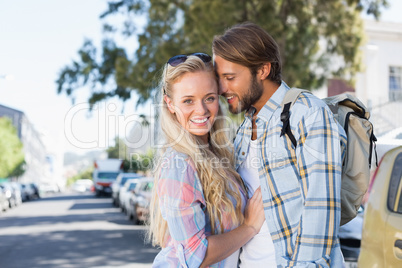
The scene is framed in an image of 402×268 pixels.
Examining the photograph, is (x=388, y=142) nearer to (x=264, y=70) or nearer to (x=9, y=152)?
(x=264, y=70)

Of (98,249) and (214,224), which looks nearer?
(214,224)

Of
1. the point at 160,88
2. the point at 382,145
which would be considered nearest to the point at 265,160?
the point at 160,88

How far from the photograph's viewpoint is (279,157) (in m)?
2.38

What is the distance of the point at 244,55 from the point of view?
2637mm

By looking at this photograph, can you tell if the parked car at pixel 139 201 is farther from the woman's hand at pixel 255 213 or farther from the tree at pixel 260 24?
the woman's hand at pixel 255 213

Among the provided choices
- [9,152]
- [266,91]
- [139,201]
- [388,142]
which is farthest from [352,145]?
[9,152]

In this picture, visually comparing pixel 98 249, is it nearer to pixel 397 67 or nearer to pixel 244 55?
pixel 244 55

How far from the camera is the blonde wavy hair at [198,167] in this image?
8.28 feet

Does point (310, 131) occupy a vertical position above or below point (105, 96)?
below

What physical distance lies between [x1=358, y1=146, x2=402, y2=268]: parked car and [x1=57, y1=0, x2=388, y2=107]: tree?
371 inches

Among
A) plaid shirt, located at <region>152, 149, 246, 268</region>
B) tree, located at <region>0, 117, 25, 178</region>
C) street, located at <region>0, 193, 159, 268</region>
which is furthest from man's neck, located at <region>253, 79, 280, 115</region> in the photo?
tree, located at <region>0, 117, 25, 178</region>

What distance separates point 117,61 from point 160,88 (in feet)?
49.3

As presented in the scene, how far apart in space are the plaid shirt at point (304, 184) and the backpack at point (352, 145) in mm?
54

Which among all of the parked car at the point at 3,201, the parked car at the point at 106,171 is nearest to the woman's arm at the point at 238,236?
the parked car at the point at 3,201
